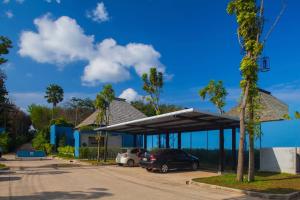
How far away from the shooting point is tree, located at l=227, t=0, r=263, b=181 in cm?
1755

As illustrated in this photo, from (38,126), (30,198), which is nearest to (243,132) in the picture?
(30,198)

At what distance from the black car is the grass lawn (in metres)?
5.65

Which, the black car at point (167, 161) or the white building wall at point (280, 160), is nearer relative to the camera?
the white building wall at point (280, 160)

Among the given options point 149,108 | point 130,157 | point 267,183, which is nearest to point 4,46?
point 130,157

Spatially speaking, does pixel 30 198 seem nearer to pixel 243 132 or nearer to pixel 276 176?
pixel 243 132

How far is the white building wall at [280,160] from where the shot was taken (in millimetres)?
21038

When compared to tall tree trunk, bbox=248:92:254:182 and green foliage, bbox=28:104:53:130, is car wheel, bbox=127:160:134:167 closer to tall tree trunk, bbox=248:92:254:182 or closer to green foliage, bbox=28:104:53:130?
tall tree trunk, bbox=248:92:254:182

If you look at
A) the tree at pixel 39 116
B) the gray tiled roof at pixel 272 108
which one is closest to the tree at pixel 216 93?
the gray tiled roof at pixel 272 108

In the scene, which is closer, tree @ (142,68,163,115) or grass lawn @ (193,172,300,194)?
grass lawn @ (193,172,300,194)

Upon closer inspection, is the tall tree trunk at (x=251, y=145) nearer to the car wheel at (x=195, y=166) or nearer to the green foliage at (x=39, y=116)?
the car wheel at (x=195, y=166)

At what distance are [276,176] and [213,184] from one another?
4.87 metres

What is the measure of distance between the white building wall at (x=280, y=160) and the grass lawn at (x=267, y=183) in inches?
58.6

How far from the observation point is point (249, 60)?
17.6 metres

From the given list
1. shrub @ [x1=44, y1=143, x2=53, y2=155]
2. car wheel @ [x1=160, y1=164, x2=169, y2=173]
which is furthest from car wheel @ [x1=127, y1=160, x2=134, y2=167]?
shrub @ [x1=44, y1=143, x2=53, y2=155]
